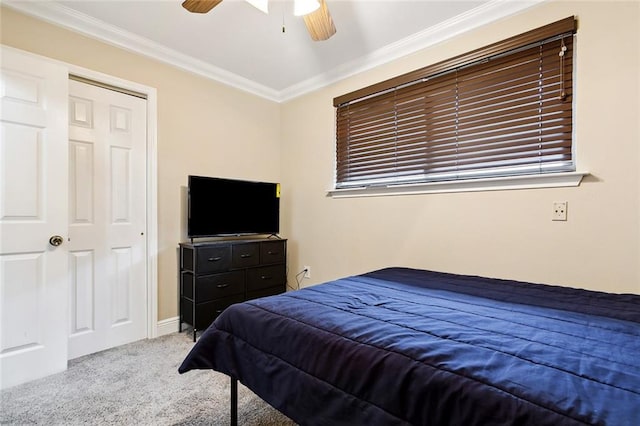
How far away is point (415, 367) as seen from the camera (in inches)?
34.6

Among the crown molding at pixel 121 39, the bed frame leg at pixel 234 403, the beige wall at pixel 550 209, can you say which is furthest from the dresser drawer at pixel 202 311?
the crown molding at pixel 121 39

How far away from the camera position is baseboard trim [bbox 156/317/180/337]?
2.80 m

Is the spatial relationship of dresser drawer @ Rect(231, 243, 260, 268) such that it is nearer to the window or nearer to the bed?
the window

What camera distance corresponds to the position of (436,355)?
2.94 feet

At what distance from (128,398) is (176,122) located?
87.1 inches

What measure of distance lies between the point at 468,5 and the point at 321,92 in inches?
61.1

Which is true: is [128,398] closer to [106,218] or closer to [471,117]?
[106,218]

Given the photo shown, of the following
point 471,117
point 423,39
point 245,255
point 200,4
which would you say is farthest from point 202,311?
point 423,39

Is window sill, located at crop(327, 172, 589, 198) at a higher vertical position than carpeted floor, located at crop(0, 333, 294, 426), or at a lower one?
higher

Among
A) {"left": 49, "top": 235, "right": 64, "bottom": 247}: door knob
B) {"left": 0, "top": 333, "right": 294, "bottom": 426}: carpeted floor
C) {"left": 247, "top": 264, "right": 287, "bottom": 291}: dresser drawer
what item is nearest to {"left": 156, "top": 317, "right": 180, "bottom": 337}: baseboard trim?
{"left": 0, "top": 333, "right": 294, "bottom": 426}: carpeted floor

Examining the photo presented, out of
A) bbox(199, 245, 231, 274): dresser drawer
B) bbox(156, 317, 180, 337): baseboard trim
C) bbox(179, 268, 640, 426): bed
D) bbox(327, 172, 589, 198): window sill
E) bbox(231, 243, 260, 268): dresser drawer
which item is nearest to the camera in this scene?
bbox(179, 268, 640, 426): bed

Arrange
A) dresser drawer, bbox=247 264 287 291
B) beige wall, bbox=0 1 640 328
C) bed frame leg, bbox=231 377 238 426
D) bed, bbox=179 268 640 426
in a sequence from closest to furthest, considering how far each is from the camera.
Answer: bed, bbox=179 268 640 426
bed frame leg, bbox=231 377 238 426
beige wall, bbox=0 1 640 328
dresser drawer, bbox=247 264 287 291

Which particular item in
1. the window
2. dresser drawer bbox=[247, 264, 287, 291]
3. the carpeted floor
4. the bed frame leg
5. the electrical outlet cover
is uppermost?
the window

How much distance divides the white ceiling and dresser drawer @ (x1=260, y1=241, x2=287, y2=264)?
5.74ft
